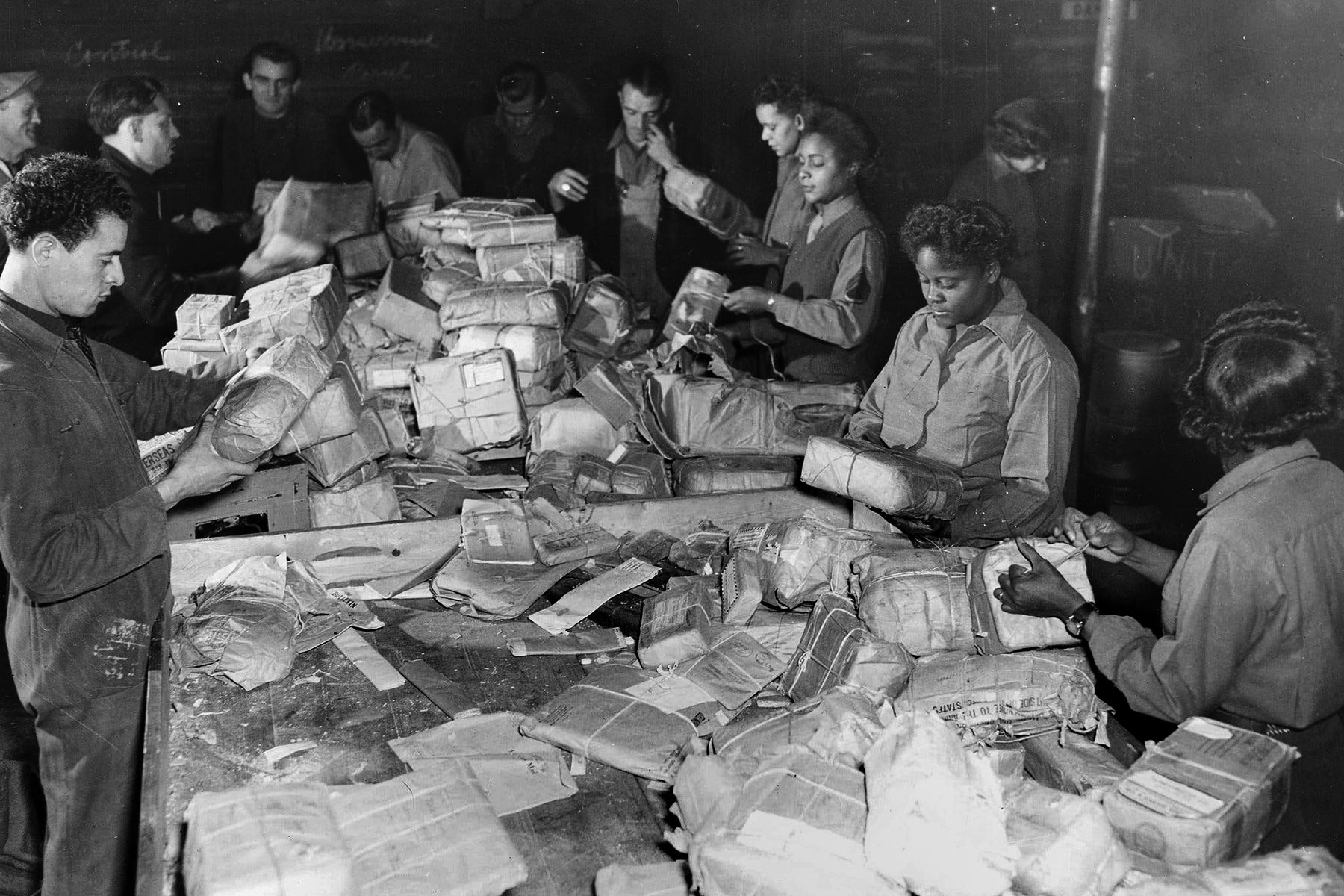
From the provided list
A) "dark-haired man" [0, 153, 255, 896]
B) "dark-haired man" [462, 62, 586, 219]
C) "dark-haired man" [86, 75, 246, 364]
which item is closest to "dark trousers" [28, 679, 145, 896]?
"dark-haired man" [0, 153, 255, 896]

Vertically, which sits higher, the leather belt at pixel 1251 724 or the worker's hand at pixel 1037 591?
the worker's hand at pixel 1037 591

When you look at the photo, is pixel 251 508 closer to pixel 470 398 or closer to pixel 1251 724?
pixel 470 398

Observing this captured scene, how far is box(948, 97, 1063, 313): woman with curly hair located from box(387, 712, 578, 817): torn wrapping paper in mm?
2808

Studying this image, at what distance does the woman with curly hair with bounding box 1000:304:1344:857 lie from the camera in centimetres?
215

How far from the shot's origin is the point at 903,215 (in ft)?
17.0

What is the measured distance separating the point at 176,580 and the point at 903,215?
3.61 meters

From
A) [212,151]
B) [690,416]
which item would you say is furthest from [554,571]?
[212,151]

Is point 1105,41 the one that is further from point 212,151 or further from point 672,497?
point 212,151

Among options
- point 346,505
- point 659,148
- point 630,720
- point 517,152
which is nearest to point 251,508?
point 346,505

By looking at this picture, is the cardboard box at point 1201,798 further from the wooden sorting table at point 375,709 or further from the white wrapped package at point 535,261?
the white wrapped package at point 535,261

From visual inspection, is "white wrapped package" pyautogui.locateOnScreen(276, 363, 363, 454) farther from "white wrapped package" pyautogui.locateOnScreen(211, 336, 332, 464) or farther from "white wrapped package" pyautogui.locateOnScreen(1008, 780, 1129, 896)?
"white wrapped package" pyautogui.locateOnScreen(1008, 780, 1129, 896)

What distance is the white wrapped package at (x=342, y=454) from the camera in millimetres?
3961

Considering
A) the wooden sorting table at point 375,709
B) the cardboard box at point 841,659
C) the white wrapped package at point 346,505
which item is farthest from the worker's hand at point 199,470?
the cardboard box at point 841,659

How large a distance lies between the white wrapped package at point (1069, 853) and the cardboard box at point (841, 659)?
647 millimetres
